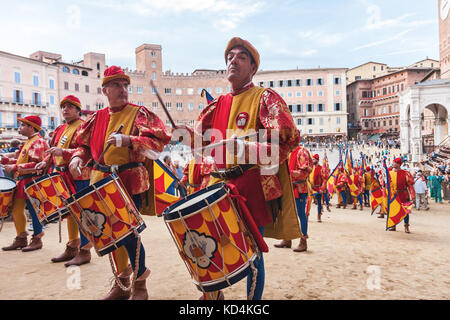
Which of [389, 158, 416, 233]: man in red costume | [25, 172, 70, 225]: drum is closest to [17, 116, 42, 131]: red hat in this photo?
[25, 172, 70, 225]: drum

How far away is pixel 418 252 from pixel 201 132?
5028 mm

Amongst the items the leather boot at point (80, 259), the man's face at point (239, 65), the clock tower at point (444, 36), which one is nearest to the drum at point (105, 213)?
the man's face at point (239, 65)

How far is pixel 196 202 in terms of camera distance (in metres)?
2.25

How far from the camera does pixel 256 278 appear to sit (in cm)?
261

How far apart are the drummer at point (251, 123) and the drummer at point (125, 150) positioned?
27.2 inches

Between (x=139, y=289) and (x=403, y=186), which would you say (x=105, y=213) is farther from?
(x=403, y=186)

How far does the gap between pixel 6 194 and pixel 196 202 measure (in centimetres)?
493

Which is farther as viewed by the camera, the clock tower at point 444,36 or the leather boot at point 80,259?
the clock tower at point 444,36

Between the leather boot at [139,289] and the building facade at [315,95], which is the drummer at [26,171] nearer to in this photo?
the leather boot at [139,289]

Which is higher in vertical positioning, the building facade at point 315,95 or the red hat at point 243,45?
the building facade at point 315,95

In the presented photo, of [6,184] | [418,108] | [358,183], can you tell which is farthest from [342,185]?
[418,108]

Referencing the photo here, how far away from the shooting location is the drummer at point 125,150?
339 centimetres

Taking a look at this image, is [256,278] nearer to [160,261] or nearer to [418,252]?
[160,261]

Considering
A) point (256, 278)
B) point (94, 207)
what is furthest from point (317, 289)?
point (94, 207)
